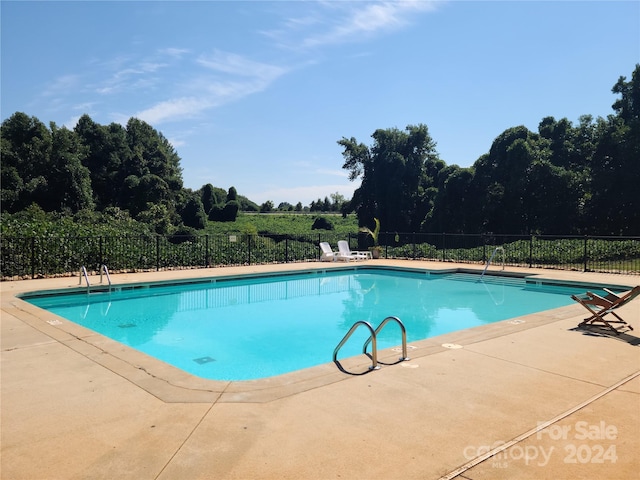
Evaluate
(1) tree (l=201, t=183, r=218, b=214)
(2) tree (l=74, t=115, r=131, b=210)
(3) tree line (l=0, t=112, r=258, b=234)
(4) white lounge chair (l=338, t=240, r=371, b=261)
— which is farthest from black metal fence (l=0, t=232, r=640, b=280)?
(1) tree (l=201, t=183, r=218, b=214)

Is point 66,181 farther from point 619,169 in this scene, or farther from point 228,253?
point 619,169

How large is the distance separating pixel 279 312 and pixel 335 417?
6715mm

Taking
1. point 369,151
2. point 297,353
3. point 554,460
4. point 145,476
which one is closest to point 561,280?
point 297,353

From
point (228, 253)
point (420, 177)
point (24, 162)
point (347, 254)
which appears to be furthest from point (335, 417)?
point (24, 162)

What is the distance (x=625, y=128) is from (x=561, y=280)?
15.8 m

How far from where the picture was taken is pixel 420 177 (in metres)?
36.2

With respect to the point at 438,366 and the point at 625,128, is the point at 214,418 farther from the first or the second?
the point at 625,128

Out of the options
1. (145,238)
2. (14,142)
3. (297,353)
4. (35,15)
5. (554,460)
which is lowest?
(297,353)

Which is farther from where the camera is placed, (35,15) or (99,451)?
(35,15)

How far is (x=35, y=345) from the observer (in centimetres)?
535

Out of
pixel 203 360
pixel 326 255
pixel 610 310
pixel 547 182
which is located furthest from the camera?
pixel 547 182

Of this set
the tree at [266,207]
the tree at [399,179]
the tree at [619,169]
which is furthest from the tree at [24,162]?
the tree at [266,207]

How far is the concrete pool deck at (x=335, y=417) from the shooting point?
2627mm

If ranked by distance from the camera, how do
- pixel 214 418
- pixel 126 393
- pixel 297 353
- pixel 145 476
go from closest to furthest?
1. pixel 145 476
2. pixel 214 418
3. pixel 126 393
4. pixel 297 353
